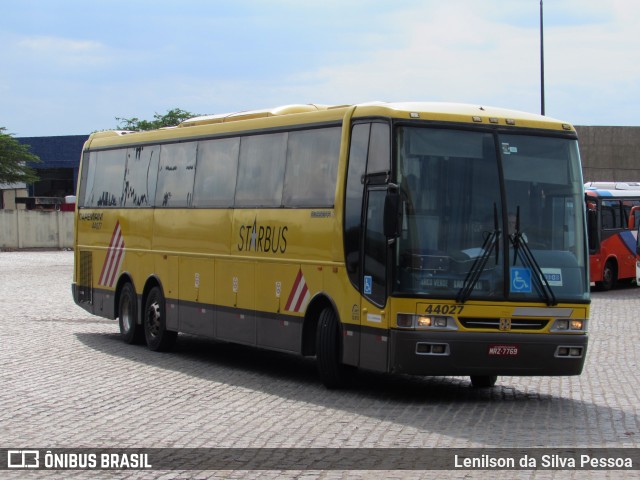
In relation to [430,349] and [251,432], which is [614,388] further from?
[251,432]

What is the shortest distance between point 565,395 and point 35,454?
6746 millimetres

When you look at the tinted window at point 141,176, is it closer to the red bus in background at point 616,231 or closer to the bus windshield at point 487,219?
the bus windshield at point 487,219

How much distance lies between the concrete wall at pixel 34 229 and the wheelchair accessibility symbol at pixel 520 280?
54654 mm

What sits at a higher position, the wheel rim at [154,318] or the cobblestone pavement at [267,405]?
the wheel rim at [154,318]

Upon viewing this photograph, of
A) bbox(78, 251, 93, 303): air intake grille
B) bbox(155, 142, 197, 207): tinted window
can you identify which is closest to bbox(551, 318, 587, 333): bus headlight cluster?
bbox(155, 142, 197, 207): tinted window

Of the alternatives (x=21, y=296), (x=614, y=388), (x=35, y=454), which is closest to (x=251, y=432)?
(x=35, y=454)

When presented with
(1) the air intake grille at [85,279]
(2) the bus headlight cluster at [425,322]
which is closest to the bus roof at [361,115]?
(2) the bus headlight cluster at [425,322]

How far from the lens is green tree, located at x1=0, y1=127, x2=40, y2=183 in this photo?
276ft

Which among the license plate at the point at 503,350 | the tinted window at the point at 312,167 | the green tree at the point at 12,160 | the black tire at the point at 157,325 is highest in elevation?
the green tree at the point at 12,160

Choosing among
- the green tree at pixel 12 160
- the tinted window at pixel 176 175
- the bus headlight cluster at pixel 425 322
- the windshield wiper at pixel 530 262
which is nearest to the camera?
the bus headlight cluster at pixel 425 322

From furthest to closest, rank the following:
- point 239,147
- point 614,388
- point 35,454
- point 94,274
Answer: point 94,274, point 239,147, point 614,388, point 35,454

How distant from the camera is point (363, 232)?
14.2m

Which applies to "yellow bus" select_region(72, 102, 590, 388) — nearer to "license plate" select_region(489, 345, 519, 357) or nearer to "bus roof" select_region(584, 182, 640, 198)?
"license plate" select_region(489, 345, 519, 357)

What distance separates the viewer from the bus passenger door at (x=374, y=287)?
13.7 metres
